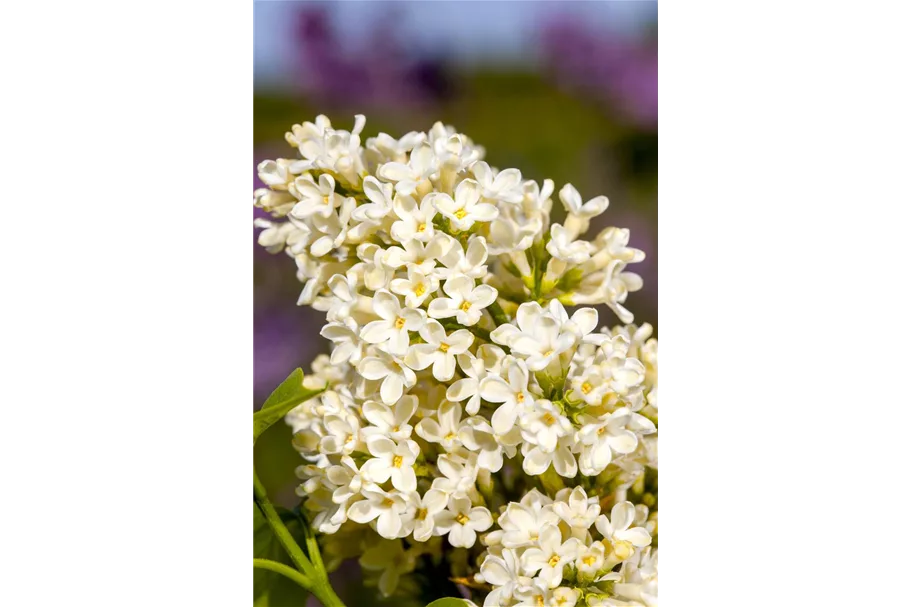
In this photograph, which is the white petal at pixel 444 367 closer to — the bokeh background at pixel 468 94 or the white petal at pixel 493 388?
the white petal at pixel 493 388

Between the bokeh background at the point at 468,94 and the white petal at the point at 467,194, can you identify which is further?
the bokeh background at the point at 468,94

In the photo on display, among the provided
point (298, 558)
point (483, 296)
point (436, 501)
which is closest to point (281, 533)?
point (298, 558)

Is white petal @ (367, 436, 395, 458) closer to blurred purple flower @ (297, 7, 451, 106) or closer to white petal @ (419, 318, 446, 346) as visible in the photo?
white petal @ (419, 318, 446, 346)

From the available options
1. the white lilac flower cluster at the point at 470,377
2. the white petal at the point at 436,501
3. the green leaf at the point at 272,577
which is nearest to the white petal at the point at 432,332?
the white lilac flower cluster at the point at 470,377

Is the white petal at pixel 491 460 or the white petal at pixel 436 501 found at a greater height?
Answer: the white petal at pixel 491 460

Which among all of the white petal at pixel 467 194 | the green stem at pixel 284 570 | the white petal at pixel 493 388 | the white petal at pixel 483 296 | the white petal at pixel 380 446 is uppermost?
the white petal at pixel 467 194

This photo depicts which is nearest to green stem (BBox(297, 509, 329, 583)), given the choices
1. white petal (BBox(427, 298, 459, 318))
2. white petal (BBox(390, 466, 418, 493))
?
white petal (BBox(390, 466, 418, 493))
